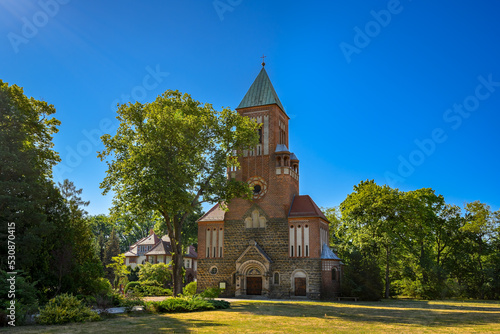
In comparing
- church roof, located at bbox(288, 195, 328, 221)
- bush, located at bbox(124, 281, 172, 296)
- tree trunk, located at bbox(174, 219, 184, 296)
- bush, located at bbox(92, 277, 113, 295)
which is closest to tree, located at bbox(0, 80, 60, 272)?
bush, located at bbox(92, 277, 113, 295)

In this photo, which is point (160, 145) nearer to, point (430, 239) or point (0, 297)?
point (0, 297)

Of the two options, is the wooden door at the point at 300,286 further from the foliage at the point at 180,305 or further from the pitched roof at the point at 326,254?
the foliage at the point at 180,305

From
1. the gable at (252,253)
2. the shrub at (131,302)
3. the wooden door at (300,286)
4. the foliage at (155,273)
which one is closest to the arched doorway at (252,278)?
the gable at (252,253)

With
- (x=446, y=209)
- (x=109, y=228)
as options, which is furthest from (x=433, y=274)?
(x=109, y=228)

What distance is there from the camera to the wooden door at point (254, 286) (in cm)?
3459

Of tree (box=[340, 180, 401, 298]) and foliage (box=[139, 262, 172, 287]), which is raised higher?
tree (box=[340, 180, 401, 298])

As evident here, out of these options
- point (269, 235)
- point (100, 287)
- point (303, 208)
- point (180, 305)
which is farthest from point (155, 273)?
point (180, 305)

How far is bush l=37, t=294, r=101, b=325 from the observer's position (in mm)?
14578

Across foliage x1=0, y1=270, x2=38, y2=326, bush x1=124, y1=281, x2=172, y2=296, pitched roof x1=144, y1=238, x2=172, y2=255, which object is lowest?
bush x1=124, y1=281, x2=172, y2=296

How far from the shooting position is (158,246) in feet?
188

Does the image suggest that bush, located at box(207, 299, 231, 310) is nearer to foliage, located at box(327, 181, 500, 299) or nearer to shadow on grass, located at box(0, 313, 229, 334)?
shadow on grass, located at box(0, 313, 229, 334)

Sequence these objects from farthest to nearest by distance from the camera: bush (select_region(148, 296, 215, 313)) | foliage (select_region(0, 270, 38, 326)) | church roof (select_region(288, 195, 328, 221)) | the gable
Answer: church roof (select_region(288, 195, 328, 221)) < the gable < bush (select_region(148, 296, 215, 313)) < foliage (select_region(0, 270, 38, 326))

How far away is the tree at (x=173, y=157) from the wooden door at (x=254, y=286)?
353 inches

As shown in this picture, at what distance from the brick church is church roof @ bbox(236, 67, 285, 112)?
0.10m
